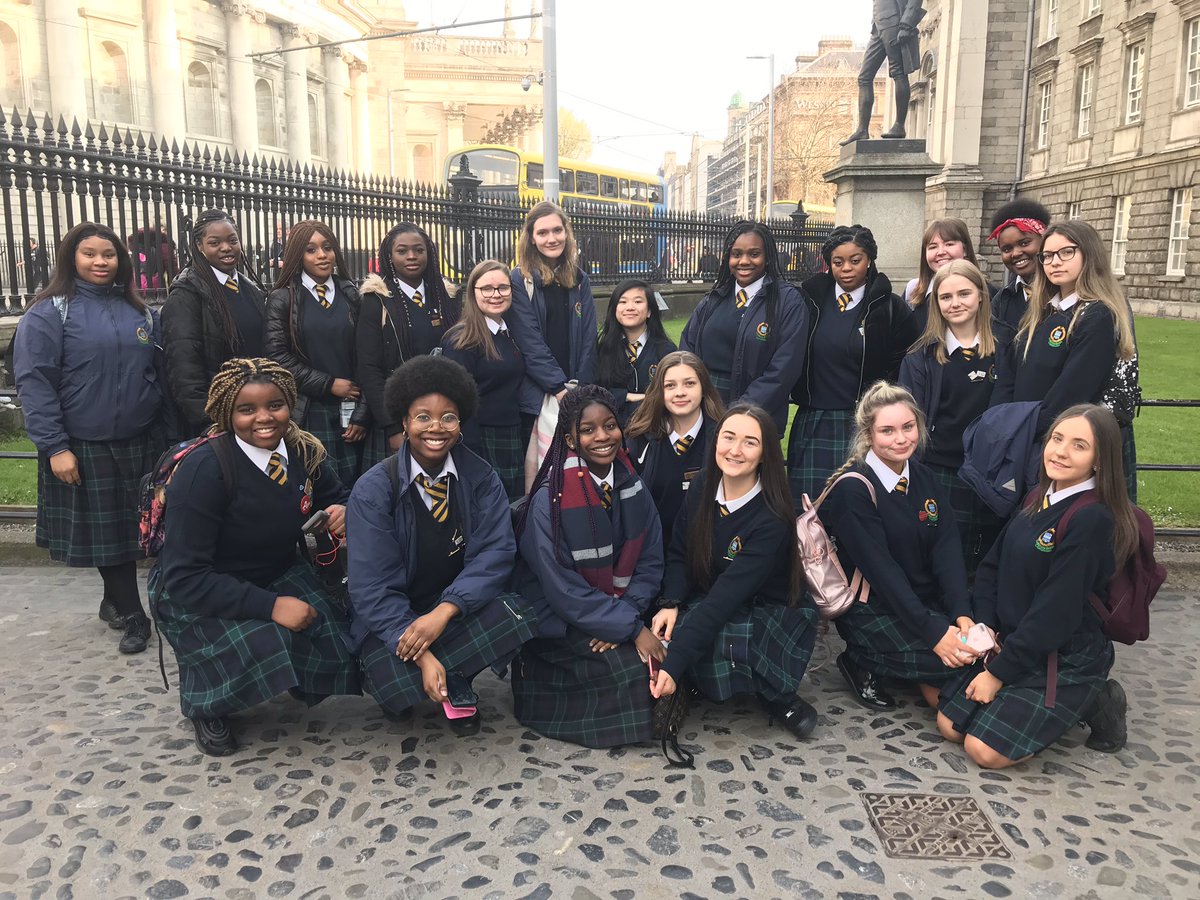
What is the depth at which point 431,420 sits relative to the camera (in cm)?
366

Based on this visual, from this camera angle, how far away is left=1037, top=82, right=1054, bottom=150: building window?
3147 cm

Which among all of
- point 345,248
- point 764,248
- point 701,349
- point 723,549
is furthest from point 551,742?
point 345,248

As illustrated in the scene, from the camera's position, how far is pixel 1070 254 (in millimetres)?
4062

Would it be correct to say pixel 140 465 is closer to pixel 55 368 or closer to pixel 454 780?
pixel 55 368

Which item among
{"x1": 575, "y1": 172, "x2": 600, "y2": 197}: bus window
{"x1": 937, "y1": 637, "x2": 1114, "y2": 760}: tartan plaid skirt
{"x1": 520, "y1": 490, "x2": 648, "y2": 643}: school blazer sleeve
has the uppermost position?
{"x1": 575, "y1": 172, "x2": 600, "y2": 197}: bus window

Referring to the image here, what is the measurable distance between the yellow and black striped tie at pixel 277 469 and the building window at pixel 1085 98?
105 ft

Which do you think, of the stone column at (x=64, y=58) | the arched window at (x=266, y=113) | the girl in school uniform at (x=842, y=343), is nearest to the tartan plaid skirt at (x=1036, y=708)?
the girl in school uniform at (x=842, y=343)

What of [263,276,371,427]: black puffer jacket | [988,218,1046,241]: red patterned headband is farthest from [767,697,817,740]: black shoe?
[263,276,371,427]: black puffer jacket

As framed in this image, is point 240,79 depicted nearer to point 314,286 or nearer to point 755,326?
point 314,286

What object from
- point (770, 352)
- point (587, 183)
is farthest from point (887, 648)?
point (587, 183)

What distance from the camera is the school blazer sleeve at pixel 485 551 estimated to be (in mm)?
3652

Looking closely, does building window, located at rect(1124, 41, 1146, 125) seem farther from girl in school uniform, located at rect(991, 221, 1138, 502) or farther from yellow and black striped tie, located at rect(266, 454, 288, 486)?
yellow and black striped tie, located at rect(266, 454, 288, 486)

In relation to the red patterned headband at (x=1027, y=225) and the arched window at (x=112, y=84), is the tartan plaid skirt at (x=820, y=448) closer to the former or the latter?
the red patterned headband at (x=1027, y=225)

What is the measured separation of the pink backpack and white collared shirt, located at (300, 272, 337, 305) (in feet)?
9.10
